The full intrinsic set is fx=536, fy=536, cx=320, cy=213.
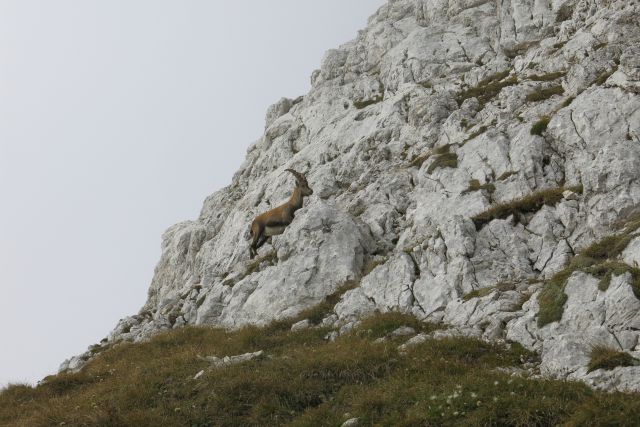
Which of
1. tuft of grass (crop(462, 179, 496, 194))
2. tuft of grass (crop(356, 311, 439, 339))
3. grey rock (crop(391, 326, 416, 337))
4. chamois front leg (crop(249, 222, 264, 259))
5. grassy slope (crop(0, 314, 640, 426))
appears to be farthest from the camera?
chamois front leg (crop(249, 222, 264, 259))

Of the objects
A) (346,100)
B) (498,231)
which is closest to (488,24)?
(346,100)

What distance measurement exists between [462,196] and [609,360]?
1756 cm

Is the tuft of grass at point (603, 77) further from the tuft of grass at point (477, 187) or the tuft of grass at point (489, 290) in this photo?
the tuft of grass at point (489, 290)

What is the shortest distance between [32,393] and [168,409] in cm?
829

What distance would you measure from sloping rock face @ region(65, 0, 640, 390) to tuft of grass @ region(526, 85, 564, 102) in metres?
0.14

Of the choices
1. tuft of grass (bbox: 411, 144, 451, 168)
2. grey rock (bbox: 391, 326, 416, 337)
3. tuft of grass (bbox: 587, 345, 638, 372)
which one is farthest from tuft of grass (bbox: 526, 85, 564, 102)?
tuft of grass (bbox: 587, 345, 638, 372)

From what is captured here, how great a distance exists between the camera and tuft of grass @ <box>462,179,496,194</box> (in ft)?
93.6

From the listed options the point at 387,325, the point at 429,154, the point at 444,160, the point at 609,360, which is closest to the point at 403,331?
the point at 387,325

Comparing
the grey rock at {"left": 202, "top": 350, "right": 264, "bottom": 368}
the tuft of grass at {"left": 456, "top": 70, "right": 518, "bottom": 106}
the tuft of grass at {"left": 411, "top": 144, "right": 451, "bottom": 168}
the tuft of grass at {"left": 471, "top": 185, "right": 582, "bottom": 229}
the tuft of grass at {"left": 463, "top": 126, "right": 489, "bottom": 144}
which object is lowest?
the tuft of grass at {"left": 471, "top": 185, "right": 582, "bottom": 229}

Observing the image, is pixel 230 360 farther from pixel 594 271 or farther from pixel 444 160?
pixel 444 160

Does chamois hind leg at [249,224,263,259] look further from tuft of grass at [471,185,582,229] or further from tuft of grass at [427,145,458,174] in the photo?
tuft of grass at [471,185,582,229]

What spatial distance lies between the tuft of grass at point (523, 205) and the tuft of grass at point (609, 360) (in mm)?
12204

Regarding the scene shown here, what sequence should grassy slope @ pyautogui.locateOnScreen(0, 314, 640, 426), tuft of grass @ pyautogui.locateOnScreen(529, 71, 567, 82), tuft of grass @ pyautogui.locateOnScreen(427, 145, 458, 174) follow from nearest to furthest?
grassy slope @ pyautogui.locateOnScreen(0, 314, 640, 426) → tuft of grass @ pyautogui.locateOnScreen(427, 145, 458, 174) → tuft of grass @ pyautogui.locateOnScreen(529, 71, 567, 82)

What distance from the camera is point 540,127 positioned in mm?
29844
